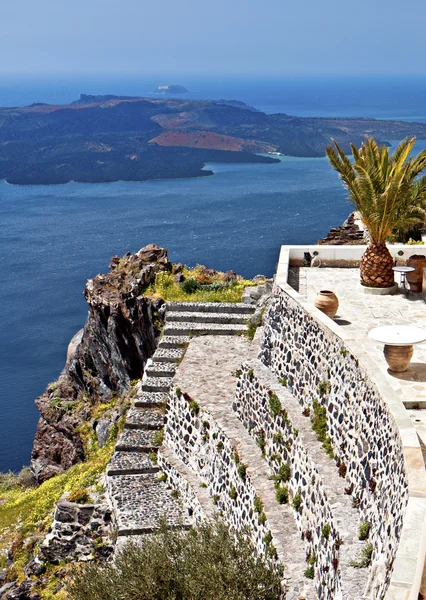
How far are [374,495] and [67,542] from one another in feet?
26.8

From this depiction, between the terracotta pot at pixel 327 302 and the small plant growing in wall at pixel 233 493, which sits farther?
the terracotta pot at pixel 327 302

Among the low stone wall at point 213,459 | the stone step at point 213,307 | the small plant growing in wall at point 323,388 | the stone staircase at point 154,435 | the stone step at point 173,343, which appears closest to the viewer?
the small plant growing in wall at point 323,388

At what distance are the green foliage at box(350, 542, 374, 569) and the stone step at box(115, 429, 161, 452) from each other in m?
8.38

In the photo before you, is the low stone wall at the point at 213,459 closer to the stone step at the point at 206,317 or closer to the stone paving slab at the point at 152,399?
the stone paving slab at the point at 152,399

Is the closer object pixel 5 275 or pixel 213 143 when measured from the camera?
pixel 5 275

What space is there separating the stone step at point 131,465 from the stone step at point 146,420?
90 centimetres

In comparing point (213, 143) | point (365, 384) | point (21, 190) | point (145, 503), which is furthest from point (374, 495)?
point (213, 143)

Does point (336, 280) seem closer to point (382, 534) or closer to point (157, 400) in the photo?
point (157, 400)

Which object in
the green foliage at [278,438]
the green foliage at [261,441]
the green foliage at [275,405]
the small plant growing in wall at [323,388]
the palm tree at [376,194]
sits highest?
the palm tree at [376,194]

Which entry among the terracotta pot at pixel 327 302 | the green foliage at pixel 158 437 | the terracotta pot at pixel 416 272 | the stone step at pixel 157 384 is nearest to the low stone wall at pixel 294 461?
the terracotta pot at pixel 327 302

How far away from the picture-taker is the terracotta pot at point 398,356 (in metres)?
10.7

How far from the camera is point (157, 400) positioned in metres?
17.5

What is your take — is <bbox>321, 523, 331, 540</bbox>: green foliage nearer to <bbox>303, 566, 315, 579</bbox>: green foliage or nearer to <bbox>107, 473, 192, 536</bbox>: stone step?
<bbox>303, 566, 315, 579</bbox>: green foliage

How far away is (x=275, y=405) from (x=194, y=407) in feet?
9.54
